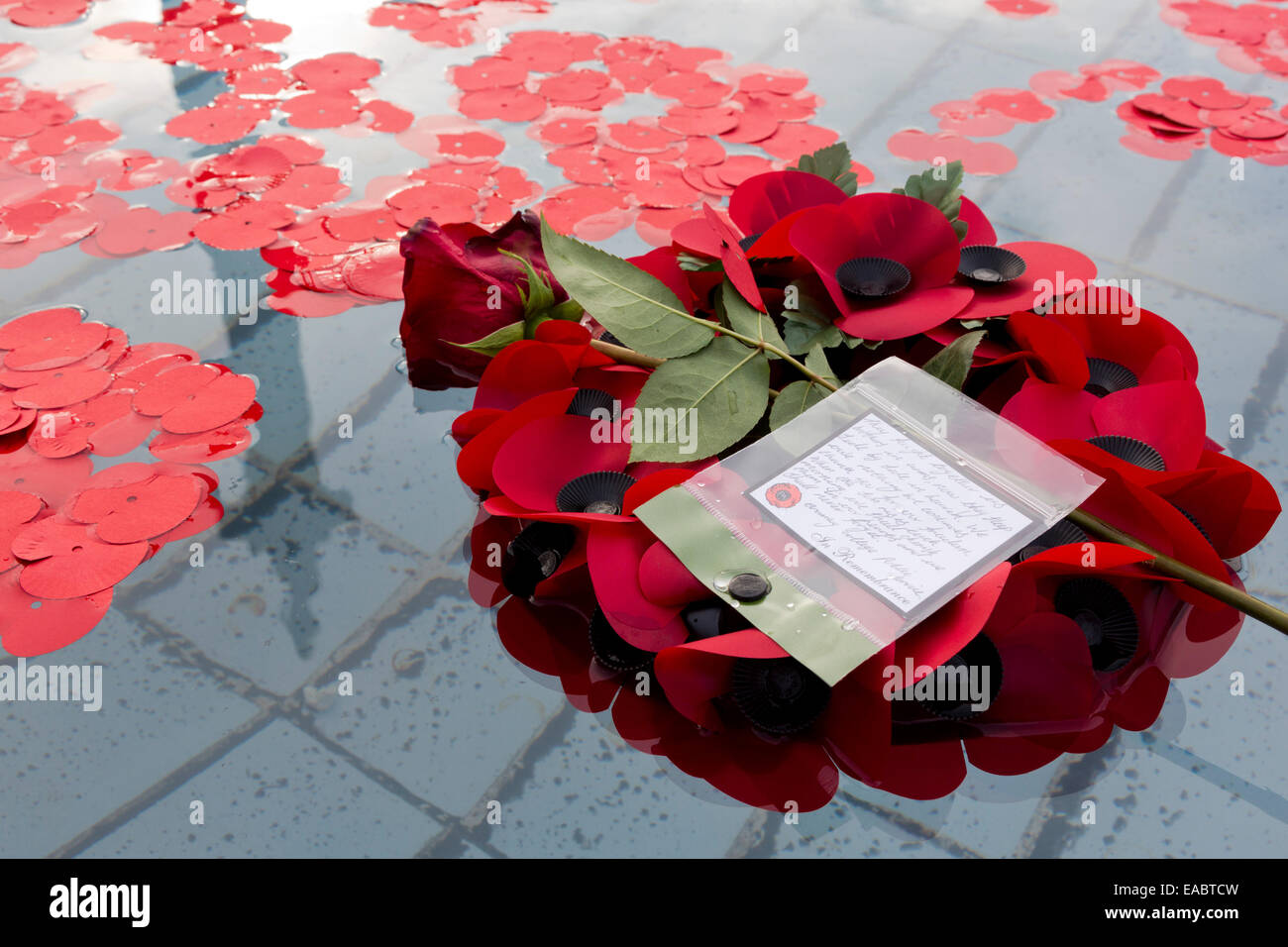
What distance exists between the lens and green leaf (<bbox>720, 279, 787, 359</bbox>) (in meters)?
0.85

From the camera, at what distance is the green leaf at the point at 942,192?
0.95m

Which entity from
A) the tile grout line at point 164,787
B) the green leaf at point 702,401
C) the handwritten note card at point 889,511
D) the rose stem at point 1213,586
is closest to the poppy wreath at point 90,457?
the tile grout line at point 164,787

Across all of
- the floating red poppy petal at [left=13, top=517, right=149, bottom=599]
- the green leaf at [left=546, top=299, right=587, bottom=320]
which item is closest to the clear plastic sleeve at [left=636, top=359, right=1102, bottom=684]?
the green leaf at [left=546, top=299, right=587, bottom=320]

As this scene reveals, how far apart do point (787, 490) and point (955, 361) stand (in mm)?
171

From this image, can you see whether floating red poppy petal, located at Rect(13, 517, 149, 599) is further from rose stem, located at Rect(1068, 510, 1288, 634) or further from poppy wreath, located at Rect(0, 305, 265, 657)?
rose stem, located at Rect(1068, 510, 1288, 634)

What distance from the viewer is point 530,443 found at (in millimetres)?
826

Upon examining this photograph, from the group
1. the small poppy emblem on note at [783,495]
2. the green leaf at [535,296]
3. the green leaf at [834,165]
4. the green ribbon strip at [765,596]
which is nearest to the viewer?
the green ribbon strip at [765,596]

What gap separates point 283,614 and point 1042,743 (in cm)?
58

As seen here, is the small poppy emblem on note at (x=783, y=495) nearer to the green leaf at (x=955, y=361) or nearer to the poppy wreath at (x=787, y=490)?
the poppy wreath at (x=787, y=490)

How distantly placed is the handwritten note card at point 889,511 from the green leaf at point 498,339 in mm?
242

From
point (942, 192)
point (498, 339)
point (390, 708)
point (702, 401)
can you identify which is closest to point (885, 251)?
point (942, 192)

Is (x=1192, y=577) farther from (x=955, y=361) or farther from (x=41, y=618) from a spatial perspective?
(x=41, y=618)

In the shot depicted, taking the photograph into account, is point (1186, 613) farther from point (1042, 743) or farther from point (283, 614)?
point (283, 614)

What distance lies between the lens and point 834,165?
1.02 m
